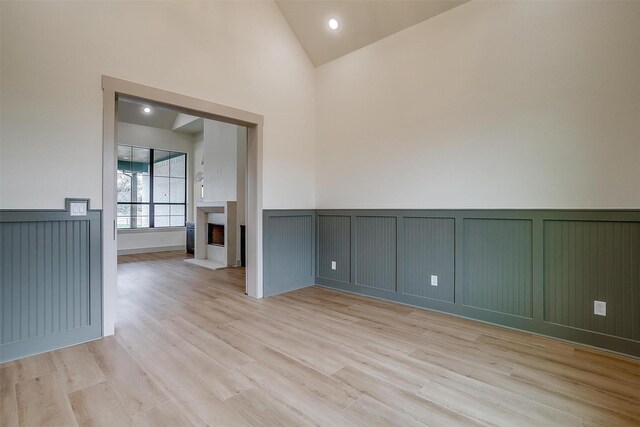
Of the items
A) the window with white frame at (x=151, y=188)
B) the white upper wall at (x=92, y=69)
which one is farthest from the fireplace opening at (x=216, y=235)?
the white upper wall at (x=92, y=69)

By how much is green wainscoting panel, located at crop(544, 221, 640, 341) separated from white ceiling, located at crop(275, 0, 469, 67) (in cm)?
258

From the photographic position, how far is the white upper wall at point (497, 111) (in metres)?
2.50

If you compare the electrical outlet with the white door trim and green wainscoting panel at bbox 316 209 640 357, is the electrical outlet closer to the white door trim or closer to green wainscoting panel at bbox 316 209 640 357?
green wainscoting panel at bbox 316 209 640 357

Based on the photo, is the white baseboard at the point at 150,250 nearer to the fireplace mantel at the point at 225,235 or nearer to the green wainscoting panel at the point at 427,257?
the fireplace mantel at the point at 225,235

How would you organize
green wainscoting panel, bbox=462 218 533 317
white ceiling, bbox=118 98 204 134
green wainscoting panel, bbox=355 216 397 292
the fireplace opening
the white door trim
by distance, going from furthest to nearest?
white ceiling, bbox=118 98 204 134 < the fireplace opening < green wainscoting panel, bbox=355 216 397 292 < green wainscoting panel, bbox=462 218 533 317 < the white door trim

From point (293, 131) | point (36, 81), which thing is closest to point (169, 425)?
point (36, 81)

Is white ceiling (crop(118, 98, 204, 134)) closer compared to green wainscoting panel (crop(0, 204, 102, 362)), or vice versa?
green wainscoting panel (crop(0, 204, 102, 362))

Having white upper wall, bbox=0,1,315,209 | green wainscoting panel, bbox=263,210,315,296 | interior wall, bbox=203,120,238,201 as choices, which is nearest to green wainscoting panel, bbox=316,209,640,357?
green wainscoting panel, bbox=263,210,315,296

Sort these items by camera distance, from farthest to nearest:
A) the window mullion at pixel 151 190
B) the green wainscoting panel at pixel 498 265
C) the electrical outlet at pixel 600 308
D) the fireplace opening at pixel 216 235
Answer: the window mullion at pixel 151 190 < the fireplace opening at pixel 216 235 < the green wainscoting panel at pixel 498 265 < the electrical outlet at pixel 600 308

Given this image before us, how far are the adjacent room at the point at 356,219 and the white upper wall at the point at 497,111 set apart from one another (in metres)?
0.02

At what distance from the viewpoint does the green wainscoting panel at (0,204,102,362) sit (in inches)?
90.7

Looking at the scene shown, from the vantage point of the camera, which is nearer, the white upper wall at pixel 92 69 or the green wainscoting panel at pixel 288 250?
the white upper wall at pixel 92 69

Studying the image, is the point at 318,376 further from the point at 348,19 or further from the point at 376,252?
the point at 348,19

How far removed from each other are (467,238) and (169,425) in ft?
9.67
